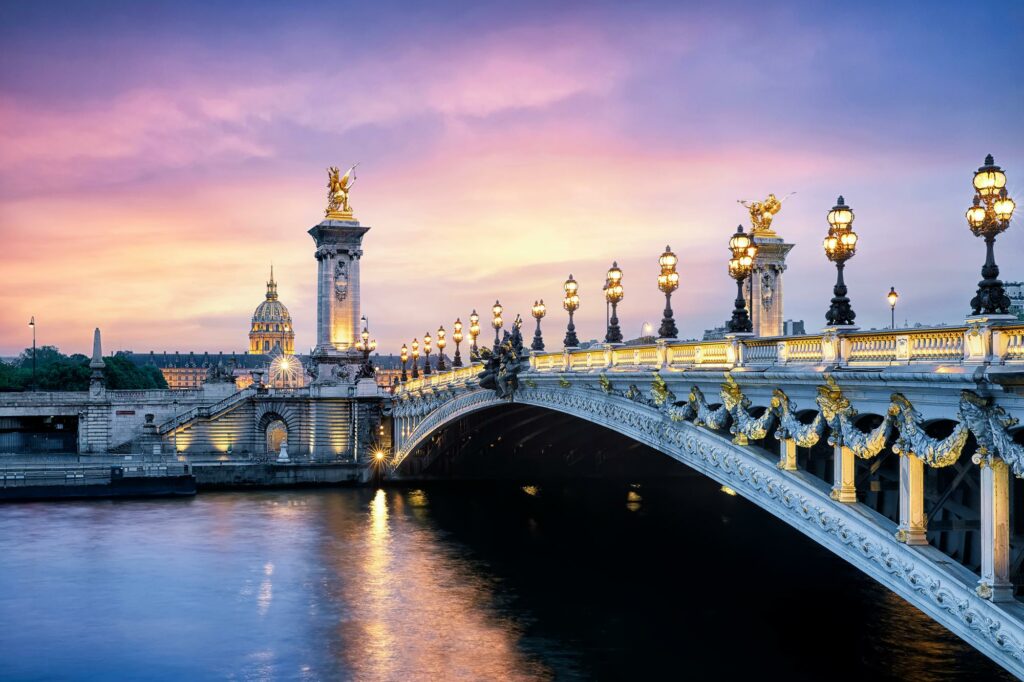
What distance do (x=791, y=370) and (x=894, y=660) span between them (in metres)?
10.9

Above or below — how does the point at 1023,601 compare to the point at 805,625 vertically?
above

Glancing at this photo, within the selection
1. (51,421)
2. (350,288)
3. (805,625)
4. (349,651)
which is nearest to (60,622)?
(349,651)

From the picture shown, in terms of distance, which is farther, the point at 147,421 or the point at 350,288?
the point at 350,288

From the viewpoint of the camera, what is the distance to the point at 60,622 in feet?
119

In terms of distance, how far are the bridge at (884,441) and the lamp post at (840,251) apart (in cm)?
57

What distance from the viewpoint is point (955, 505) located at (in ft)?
68.9

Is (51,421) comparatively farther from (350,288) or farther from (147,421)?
(350,288)

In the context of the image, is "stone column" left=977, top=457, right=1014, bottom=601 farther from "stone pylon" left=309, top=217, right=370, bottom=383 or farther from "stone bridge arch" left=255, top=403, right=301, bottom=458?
"stone pylon" left=309, top=217, right=370, bottom=383

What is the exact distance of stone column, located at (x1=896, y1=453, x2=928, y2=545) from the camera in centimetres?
1945

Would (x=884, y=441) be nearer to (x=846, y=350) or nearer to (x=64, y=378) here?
(x=846, y=350)

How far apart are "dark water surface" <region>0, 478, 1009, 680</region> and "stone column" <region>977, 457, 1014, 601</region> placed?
11.3 meters

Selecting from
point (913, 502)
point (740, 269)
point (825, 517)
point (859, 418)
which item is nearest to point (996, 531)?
point (913, 502)

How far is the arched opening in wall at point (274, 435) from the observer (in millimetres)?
84688

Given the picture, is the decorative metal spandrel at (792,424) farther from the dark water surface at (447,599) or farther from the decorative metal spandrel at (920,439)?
the dark water surface at (447,599)
